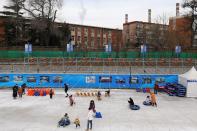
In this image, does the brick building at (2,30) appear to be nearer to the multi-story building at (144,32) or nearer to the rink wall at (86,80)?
the rink wall at (86,80)

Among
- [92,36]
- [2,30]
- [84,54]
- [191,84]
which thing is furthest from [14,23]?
[191,84]

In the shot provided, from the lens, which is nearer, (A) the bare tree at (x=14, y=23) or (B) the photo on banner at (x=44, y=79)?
(B) the photo on banner at (x=44, y=79)

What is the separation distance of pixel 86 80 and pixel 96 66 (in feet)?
27.1

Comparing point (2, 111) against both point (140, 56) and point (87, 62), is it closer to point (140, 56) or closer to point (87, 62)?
point (87, 62)

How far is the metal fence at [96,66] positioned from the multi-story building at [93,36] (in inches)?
1311

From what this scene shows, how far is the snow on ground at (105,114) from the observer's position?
19469 millimetres

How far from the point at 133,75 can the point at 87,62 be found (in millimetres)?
11365

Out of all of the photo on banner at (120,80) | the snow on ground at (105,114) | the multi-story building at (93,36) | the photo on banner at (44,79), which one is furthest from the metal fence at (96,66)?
the multi-story building at (93,36)

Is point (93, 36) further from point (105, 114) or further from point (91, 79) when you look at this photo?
point (105, 114)

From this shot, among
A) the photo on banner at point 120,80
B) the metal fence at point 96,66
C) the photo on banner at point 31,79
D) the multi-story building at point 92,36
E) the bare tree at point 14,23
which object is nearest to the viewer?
the photo on banner at point 120,80

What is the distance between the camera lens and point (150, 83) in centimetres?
3575

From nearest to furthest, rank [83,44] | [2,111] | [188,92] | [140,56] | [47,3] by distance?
[2,111], [188,92], [140,56], [47,3], [83,44]

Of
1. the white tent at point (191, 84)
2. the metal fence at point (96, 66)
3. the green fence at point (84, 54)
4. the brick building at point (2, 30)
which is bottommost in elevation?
the white tent at point (191, 84)

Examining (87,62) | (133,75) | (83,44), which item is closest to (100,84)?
(133,75)
